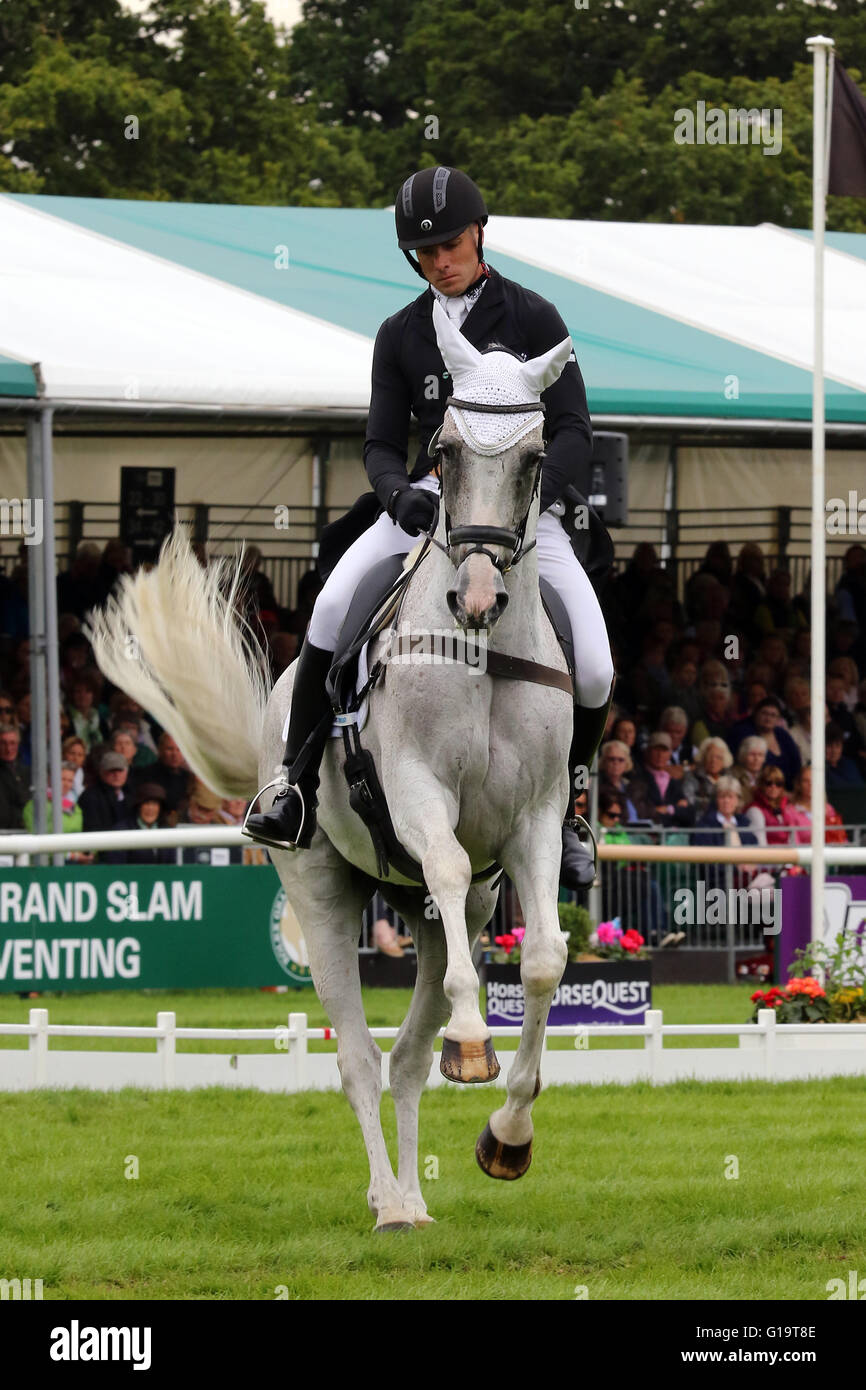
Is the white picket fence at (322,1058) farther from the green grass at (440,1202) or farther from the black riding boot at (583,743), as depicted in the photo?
the black riding boot at (583,743)

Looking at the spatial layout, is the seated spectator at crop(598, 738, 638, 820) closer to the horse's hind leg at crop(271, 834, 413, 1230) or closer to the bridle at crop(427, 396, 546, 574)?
the horse's hind leg at crop(271, 834, 413, 1230)

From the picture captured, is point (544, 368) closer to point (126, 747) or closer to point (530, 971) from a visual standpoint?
point (530, 971)

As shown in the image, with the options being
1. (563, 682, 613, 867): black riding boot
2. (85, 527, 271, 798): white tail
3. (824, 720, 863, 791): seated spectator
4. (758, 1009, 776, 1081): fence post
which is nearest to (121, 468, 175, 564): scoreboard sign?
(824, 720, 863, 791): seated spectator

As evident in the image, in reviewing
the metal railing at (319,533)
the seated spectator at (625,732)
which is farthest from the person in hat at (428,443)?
the metal railing at (319,533)

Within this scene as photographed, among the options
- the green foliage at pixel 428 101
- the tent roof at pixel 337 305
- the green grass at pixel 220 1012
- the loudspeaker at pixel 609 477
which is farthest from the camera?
the green foliage at pixel 428 101

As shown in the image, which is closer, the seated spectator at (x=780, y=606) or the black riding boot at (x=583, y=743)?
the black riding boot at (x=583, y=743)

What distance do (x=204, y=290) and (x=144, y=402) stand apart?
3.14m

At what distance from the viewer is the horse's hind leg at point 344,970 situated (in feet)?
23.1

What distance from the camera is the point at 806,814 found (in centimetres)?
1695

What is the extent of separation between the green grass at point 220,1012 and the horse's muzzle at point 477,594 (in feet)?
16.5

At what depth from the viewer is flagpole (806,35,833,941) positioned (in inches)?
491

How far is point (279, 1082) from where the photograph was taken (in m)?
10.6

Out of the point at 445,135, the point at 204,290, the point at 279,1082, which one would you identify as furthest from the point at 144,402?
the point at 445,135

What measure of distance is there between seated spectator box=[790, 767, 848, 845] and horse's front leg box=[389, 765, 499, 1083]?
32.3 ft
